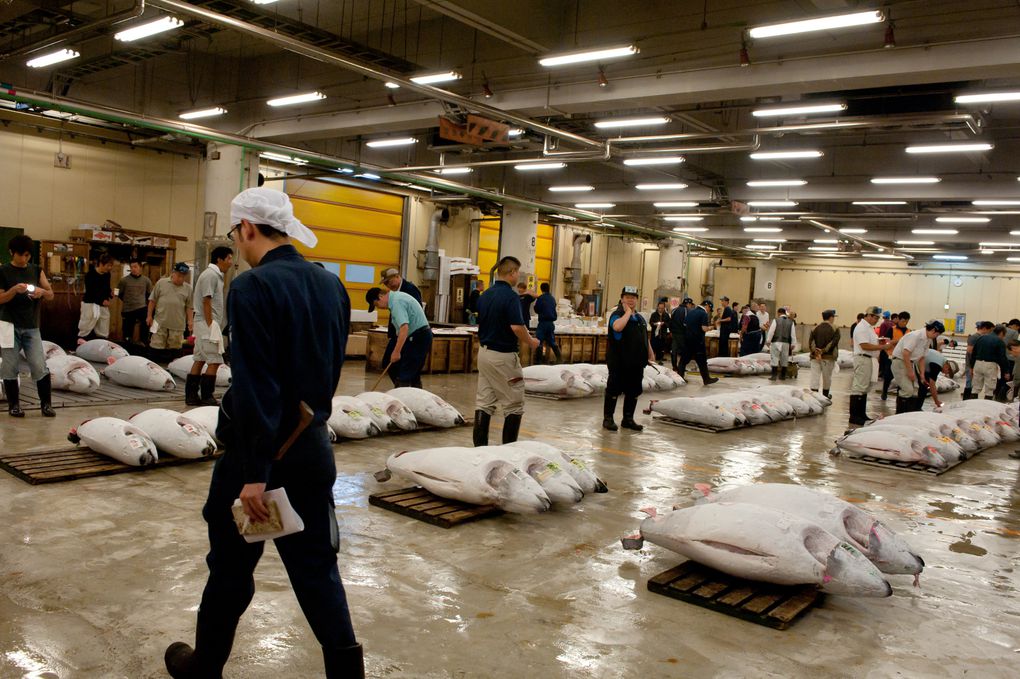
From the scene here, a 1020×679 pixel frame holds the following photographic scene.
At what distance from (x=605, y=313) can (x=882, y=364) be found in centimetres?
1530

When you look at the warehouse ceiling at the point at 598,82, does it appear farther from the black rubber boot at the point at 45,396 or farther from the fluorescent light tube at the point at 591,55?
the black rubber boot at the point at 45,396

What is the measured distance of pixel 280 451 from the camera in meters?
2.46

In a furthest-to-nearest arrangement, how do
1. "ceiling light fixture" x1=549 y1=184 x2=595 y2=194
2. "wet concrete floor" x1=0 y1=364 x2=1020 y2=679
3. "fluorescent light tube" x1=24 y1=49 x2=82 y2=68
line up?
"ceiling light fixture" x1=549 y1=184 x2=595 y2=194 → "fluorescent light tube" x1=24 y1=49 x2=82 y2=68 → "wet concrete floor" x1=0 y1=364 x2=1020 y2=679

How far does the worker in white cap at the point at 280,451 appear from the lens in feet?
7.82

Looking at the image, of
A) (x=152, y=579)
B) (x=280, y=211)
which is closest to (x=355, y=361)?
(x=152, y=579)

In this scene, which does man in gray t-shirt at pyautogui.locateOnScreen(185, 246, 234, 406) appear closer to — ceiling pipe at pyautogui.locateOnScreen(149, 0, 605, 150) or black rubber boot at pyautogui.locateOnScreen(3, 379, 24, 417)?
black rubber boot at pyautogui.locateOnScreen(3, 379, 24, 417)

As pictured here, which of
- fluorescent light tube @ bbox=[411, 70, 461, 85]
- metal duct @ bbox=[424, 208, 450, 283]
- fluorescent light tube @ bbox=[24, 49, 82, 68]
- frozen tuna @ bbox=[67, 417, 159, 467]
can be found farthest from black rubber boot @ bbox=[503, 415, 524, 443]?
metal duct @ bbox=[424, 208, 450, 283]

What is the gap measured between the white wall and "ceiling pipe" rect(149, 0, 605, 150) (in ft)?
28.1

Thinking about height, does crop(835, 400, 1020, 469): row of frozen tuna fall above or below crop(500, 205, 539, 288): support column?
below

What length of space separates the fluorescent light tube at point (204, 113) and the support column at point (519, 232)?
997 centimetres

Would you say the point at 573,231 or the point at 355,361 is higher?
the point at 573,231

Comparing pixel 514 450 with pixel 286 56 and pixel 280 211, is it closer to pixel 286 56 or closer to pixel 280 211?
pixel 280 211

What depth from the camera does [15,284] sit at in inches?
278

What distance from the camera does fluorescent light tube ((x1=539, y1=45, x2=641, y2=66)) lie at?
31.5 feet
